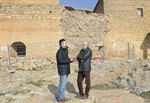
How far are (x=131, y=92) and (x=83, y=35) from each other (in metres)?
9.58

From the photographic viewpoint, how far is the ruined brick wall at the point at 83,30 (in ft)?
53.4

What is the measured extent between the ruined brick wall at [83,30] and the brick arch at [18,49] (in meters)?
3.31

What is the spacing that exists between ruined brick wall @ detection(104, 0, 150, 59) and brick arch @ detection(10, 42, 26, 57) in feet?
22.5

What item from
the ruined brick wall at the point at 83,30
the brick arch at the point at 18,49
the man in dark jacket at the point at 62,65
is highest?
the ruined brick wall at the point at 83,30

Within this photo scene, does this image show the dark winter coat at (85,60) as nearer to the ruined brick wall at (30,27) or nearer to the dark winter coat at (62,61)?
the dark winter coat at (62,61)

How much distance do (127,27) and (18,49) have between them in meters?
9.29

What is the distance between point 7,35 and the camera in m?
15.4

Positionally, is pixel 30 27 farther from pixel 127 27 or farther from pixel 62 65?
pixel 62 65

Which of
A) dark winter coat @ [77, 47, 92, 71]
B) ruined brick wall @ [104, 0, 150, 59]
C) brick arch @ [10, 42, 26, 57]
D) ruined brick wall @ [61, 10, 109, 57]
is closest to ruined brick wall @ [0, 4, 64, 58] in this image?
brick arch @ [10, 42, 26, 57]

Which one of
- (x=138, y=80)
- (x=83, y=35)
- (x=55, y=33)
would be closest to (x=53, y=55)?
(x=55, y=33)

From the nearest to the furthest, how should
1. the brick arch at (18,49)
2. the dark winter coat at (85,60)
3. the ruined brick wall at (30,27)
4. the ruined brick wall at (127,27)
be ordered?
the dark winter coat at (85,60)
the ruined brick wall at (30,27)
the brick arch at (18,49)
the ruined brick wall at (127,27)

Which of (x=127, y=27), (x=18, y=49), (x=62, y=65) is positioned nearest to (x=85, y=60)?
(x=62, y=65)

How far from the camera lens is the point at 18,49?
16.1 m

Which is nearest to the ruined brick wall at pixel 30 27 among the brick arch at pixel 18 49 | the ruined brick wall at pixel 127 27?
the brick arch at pixel 18 49
